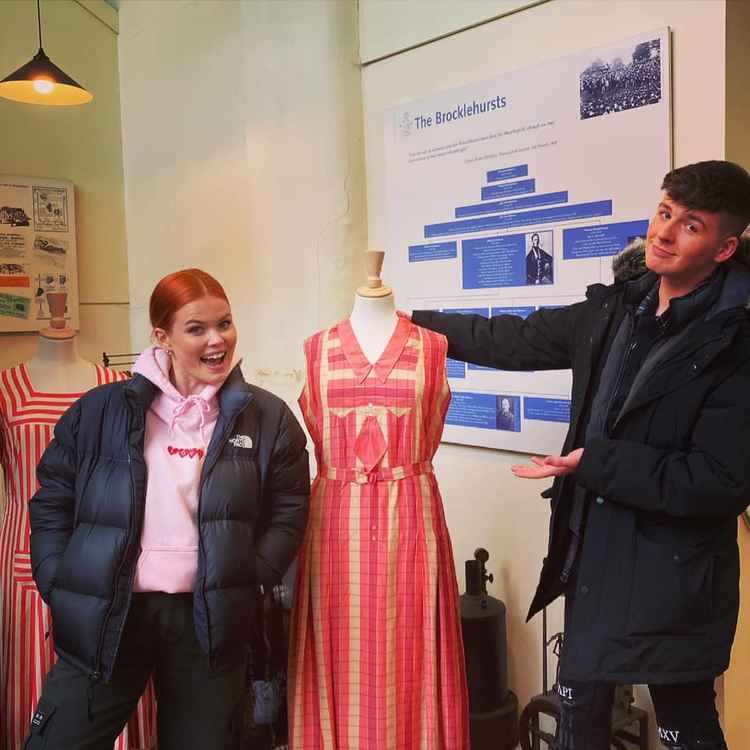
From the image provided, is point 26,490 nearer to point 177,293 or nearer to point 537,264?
point 177,293

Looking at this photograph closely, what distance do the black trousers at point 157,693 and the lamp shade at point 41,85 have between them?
88.4 inches

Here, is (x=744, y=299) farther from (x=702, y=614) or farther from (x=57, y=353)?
(x=57, y=353)

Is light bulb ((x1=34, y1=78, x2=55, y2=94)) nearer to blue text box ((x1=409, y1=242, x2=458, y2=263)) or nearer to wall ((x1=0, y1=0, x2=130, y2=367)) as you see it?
wall ((x1=0, y1=0, x2=130, y2=367))

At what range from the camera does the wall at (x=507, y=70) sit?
85.5 inches

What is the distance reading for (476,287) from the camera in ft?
9.32

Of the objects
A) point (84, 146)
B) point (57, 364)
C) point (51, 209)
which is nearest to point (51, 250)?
point (51, 209)

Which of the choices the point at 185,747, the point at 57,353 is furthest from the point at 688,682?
the point at 57,353

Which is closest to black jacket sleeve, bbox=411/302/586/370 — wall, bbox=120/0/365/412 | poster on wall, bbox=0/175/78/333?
wall, bbox=120/0/365/412

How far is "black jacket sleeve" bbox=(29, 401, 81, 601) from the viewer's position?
171 cm

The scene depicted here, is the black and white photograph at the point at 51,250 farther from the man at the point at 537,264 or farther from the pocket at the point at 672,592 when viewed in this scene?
the pocket at the point at 672,592

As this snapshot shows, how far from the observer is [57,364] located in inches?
89.3

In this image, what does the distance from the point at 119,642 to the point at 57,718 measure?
8.6 inches

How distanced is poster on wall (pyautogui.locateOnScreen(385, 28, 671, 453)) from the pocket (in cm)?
103

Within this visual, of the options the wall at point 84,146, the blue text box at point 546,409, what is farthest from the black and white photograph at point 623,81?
the wall at point 84,146
